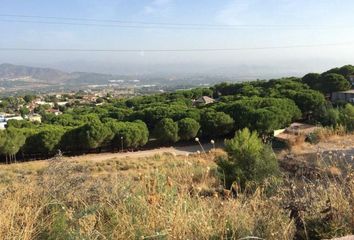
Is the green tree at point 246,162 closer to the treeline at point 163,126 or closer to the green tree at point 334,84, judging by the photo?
the treeline at point 163,126

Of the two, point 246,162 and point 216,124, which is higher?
point 246,162

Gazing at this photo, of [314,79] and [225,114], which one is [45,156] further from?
[314,79]

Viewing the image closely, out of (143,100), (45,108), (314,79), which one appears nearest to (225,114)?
(314,79)

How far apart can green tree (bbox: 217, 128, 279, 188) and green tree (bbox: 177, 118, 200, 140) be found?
23.2 metres

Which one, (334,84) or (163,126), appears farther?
(334,84)

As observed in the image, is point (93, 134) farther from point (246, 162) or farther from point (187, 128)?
point (246, 162)

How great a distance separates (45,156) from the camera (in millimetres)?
34281

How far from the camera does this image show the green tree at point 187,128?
3610 cm

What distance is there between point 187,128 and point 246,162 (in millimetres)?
24818

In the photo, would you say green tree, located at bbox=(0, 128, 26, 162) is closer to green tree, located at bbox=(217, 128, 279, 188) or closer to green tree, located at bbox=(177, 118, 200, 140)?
green tree, located at bbox=(177, 118, 200, 140)

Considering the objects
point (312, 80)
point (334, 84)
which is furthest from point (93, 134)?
point (312, 80)

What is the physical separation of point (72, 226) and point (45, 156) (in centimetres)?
3298

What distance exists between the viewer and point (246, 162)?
1127 centimetres

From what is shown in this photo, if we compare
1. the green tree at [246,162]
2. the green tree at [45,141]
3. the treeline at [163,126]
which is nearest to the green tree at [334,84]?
the treeline at [163,126]
